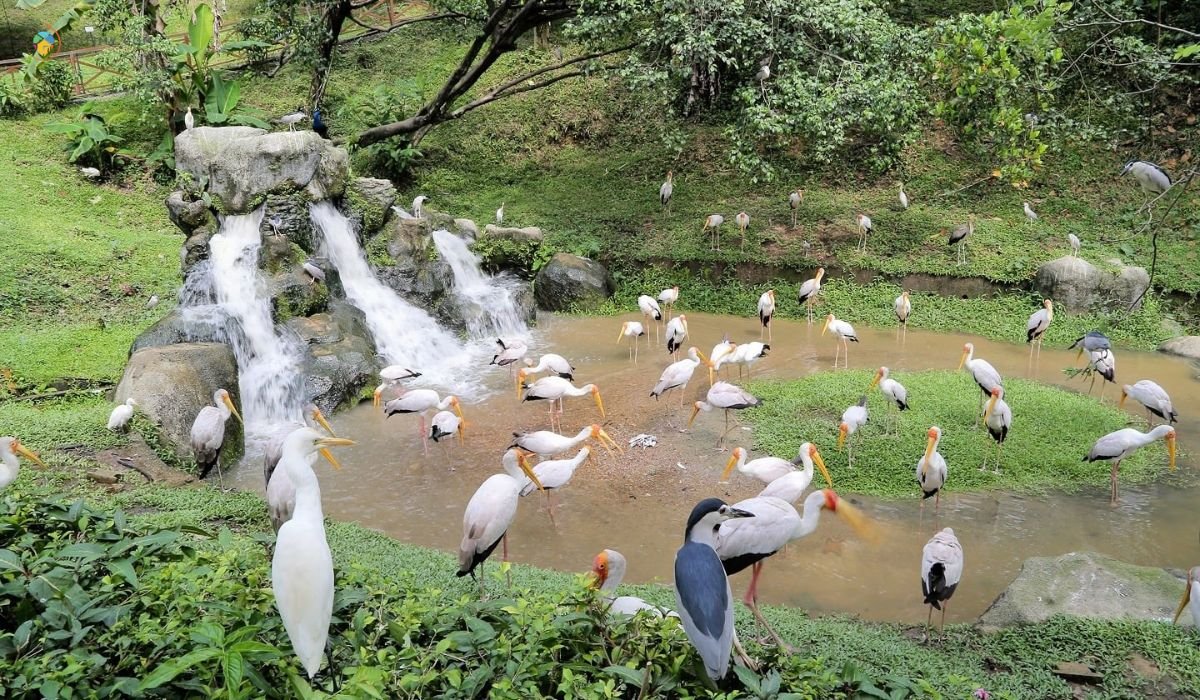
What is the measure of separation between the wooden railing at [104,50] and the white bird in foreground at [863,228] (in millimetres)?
10212

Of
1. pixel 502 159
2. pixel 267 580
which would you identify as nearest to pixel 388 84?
pixel 502 159

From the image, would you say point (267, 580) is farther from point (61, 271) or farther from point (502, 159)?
point (502, 159)

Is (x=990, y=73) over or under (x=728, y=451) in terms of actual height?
over

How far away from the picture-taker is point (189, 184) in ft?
35.1

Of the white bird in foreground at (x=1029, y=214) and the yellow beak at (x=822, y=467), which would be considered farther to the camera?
the white bird in foreground at (x=1029, y=214)

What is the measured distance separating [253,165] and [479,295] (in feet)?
11.2

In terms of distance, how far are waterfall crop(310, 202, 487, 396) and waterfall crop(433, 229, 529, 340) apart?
49 cm

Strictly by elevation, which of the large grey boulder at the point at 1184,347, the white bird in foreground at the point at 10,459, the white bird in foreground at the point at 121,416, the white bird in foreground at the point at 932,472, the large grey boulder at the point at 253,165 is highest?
the large grey boulder at the point at 253,165

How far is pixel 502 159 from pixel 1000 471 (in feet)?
39.8

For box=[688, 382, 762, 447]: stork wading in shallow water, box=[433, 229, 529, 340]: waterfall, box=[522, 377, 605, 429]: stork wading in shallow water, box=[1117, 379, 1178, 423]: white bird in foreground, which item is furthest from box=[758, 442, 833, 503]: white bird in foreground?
box=[433, 229, 529, 340]: waterfall

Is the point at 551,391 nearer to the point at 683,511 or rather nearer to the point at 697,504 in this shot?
the point at 683,511

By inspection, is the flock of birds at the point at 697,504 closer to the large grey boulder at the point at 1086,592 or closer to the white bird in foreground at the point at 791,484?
the white bird in foreground at the point at 791,484

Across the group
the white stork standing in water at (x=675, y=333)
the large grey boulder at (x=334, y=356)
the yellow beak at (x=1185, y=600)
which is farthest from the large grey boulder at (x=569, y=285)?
the yellow beak at (x=1185, y=600)

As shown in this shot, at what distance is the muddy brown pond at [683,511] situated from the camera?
18.9 ft
